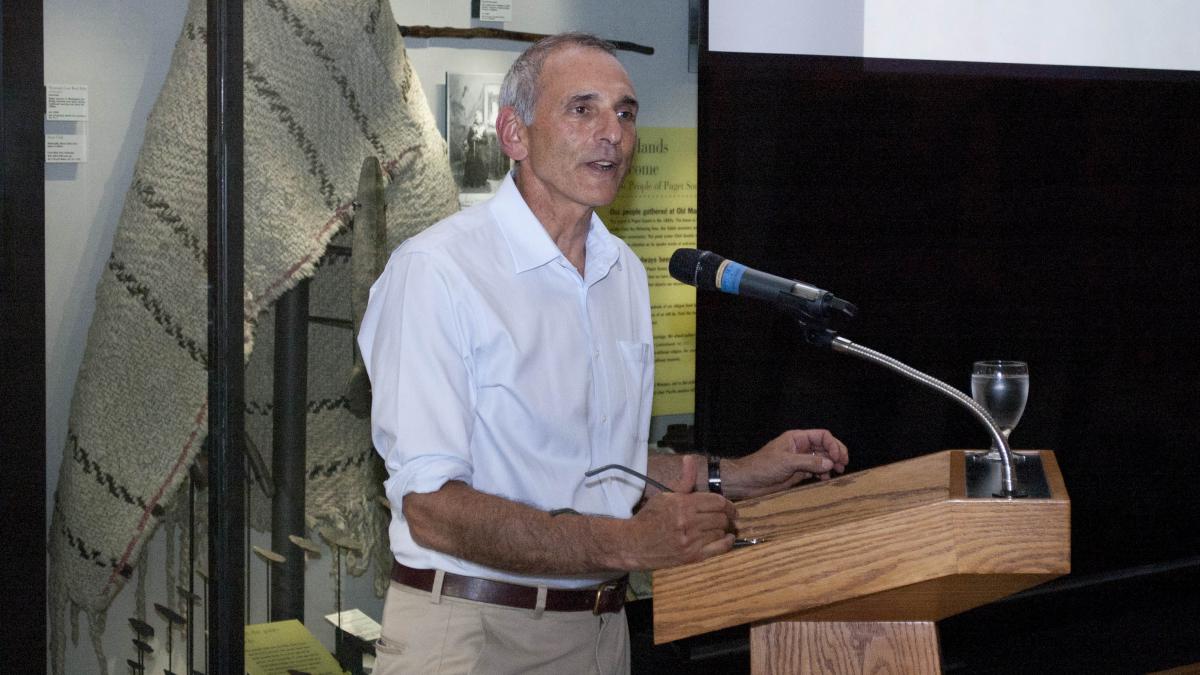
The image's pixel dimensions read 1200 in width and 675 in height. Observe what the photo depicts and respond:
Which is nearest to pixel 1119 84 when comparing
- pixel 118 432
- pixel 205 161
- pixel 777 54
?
pixel 777 54

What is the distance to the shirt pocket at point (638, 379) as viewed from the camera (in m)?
1.93

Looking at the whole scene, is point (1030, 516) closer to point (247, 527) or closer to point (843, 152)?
point (247, 527)

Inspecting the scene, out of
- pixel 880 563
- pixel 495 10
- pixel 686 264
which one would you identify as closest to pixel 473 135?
pixel 495 10

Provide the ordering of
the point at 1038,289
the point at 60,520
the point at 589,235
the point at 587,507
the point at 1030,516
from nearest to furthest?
1. the point at 1030,516
2. the point at 587,507
3. the point at 589,235
4. the point at 60,520
5. the point at 1038,289

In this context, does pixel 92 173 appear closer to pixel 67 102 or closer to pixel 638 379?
pixel 67 102

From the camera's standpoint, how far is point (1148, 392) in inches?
172

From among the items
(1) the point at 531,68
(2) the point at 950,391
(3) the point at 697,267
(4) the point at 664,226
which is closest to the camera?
(2) the point at 950,391

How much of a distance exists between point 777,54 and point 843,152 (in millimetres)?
347

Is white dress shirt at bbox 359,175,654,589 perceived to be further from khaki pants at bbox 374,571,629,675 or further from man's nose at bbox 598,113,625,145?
man's nose at bbox 598,113,625,145

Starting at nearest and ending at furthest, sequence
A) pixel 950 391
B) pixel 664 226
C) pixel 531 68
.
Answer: pixel 950 391 < pixel 531 68 < pixel 664 226

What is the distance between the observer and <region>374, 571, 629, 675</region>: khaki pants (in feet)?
5.69

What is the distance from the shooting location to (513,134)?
195 cm

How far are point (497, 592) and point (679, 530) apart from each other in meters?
0.44

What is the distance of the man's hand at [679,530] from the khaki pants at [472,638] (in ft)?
→ 1.24
